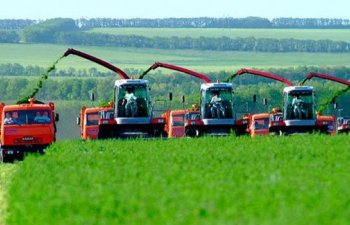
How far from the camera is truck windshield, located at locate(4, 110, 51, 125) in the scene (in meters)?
49.3

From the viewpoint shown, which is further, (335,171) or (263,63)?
(263,63)

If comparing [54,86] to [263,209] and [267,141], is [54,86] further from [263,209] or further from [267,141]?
[263,209]

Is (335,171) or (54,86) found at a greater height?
(335,171)

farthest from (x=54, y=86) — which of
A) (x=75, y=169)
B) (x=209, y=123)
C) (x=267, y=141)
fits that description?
(x=75, y=169)

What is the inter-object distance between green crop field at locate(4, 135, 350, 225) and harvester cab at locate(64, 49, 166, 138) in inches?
642

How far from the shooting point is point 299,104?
52406 mm

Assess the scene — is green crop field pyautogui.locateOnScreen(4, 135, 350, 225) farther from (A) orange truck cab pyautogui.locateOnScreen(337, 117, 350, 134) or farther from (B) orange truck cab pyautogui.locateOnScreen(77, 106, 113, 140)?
(A) orange truck cab pyautogui.locateOnScreen(337, 117, 350, 134)

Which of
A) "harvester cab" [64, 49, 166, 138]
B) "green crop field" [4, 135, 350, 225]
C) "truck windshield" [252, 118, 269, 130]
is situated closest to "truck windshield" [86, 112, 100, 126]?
"truck windshield" [252, 118, 269, 130]

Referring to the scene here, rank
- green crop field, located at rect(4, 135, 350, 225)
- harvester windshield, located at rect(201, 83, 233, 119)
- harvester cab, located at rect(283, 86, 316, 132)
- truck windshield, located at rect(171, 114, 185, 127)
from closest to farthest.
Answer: green crop field, located at rect(4, 135, 350, 225) < harvester cab, located at rect(283, 86, 316, 132) < harvester windshield, located at rect(201, 83, 233, 119) < truck windshield, located at rect(171, 114, 185, 127)

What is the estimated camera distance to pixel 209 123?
51.4 metres

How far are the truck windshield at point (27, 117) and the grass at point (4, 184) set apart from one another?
306 centimetres

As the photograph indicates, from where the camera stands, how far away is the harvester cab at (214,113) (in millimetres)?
51344

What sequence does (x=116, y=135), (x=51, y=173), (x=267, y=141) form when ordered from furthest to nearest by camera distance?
1. (x=116, y=135)
2. (x=267, y=141)
3. (x=51, y=173)

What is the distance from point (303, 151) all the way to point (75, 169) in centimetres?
698
